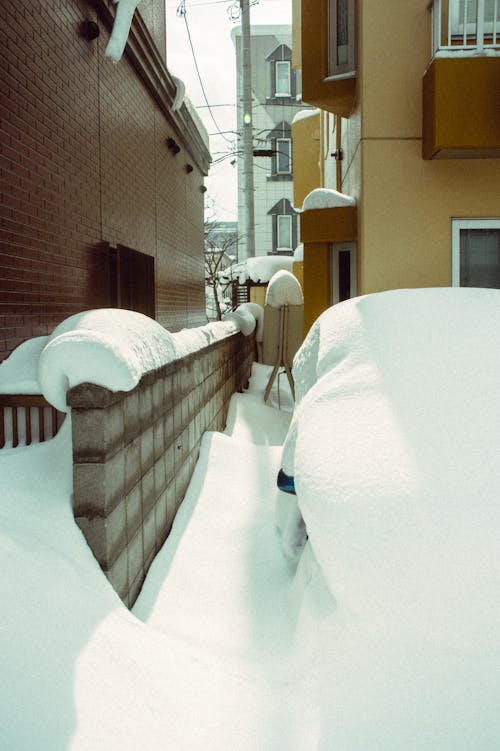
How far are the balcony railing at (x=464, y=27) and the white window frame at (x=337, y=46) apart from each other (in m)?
1.05

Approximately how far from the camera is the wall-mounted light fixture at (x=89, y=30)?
232 inches

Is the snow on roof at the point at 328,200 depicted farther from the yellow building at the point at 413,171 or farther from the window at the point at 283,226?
the window at the point at 283,226

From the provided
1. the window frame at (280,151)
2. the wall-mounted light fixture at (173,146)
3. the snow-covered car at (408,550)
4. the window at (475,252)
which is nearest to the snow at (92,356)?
the snow-covered car at (408,550)

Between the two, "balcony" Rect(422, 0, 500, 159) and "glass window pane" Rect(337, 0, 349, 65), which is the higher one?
"glass window pane" Rect(337, 0, 349, 65)

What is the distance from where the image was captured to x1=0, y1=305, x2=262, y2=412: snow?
2.21 meters

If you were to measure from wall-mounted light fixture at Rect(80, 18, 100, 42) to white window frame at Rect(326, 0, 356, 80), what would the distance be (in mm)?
2697

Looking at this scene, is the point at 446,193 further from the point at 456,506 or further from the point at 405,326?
the point at 456,506

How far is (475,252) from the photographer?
6695 mm

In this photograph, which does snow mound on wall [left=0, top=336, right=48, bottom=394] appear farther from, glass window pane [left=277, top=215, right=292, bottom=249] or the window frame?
the window frame

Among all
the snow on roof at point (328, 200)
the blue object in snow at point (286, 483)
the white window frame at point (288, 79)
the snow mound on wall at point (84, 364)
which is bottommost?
the blue object in snow at point (286, 483)

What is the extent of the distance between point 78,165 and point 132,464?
4092 millimetres

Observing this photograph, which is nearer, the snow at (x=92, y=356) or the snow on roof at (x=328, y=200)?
the snow at (x=92, y=356)

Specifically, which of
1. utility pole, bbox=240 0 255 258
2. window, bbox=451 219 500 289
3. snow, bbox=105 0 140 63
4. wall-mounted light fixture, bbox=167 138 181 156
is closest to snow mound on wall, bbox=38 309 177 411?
snow, bbox=105 0 140 63

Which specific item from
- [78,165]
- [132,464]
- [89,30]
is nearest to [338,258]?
[78,165]
